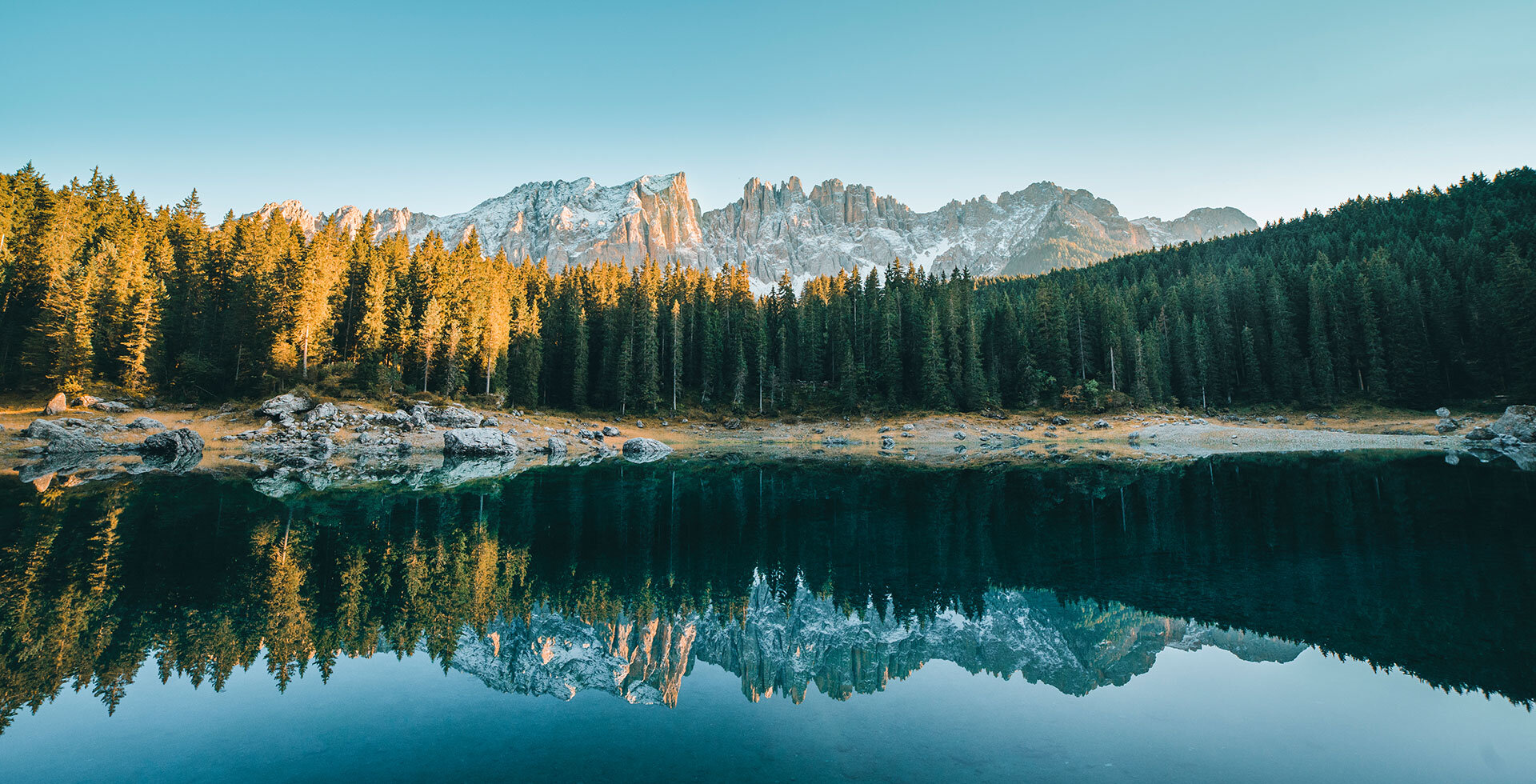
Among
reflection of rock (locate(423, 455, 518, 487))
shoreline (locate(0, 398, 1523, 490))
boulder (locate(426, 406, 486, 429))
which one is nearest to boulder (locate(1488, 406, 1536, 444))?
shoreline (locate(0, 398, 1523, 490))

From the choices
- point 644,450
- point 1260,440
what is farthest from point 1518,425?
point 644,450

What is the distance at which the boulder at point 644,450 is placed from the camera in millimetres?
58156

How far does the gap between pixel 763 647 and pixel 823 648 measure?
4.21 ft

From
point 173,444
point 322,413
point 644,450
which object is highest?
point 322,413

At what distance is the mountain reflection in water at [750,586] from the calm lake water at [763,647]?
0.11 m

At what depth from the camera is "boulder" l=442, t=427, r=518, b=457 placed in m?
54.0

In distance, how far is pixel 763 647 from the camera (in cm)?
1222

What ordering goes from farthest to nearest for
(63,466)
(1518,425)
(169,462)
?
1. (1518,425)
2. (169,462)
3. (63,466)

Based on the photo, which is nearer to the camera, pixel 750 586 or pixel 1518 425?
pixel 750 586

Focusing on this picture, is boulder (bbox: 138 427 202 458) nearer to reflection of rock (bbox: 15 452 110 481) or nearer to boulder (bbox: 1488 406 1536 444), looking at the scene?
reflection of rock (bbox: 15 452 110 481)

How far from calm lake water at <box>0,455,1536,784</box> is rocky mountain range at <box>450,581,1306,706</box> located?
8 cm

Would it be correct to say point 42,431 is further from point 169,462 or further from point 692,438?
point 692,438

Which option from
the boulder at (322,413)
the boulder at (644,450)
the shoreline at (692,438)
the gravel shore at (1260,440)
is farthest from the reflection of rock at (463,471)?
the gravel shore at (1260,440)

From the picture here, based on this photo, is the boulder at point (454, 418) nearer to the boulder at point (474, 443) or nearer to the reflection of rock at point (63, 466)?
the boulder at point (474, 443)
